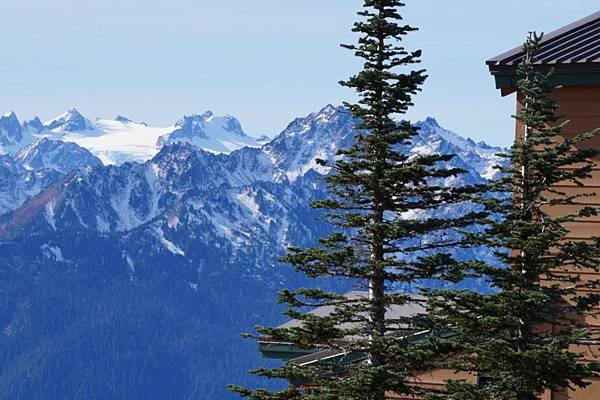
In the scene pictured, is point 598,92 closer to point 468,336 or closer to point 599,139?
point 599,139

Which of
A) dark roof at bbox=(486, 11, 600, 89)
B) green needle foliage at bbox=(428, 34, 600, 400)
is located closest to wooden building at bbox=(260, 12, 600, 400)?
dark roof at bbox=(486, 11, 600, 89)

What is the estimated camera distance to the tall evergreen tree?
60.5 ft

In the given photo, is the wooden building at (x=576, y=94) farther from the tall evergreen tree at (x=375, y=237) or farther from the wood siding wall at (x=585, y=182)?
the tall evergreen tree at (x=375, y=237)

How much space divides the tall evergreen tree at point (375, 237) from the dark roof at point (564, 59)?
3.12 m

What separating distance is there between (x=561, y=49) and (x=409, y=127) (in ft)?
15.4

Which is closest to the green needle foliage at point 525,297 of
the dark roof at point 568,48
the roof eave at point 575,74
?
the roof eave at point 575,74

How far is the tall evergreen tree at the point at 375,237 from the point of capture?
18.5 meters

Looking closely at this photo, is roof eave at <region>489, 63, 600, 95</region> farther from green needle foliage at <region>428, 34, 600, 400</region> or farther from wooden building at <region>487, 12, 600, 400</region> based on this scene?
green needle foliage at <region>428, 34, 600, 400</region>

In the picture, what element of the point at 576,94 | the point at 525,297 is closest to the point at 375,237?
the point at 525,297

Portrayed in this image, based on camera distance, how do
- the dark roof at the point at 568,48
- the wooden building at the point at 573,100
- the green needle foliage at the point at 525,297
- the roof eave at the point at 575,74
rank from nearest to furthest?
the green needle foliage at the point at 525,297 < the wooden building at the point at 573,100 < the roof eave at the point at 575,74 < the dark roof at the point at 568,48

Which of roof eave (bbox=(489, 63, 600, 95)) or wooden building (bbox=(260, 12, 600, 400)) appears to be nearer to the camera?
wooden building (bbox=(260, 12, 600, 400))

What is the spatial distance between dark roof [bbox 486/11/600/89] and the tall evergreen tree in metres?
3.12

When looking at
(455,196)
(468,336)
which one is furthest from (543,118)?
(468,336)

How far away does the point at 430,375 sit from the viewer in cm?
2142
